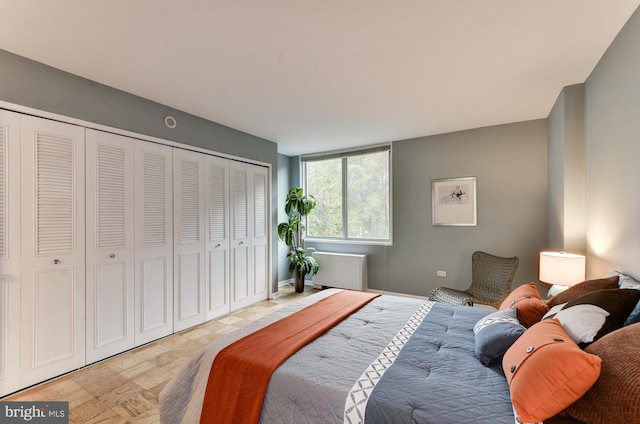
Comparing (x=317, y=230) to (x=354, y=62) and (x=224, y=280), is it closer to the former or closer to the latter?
(x=224, y=280)

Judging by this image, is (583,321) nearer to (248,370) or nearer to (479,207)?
(248,370)

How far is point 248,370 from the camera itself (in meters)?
1.48

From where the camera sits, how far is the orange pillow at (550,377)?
99 centimetres

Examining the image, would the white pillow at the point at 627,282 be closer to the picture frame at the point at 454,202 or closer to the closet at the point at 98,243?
the picture frame at the point at 454,202

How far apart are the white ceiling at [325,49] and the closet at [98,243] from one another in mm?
700

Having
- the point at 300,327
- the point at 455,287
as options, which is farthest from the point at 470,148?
the point at 300,327

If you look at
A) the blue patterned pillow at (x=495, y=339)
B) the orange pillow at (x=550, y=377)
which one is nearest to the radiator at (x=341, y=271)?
the blue patterned pillow at (x=495, y=339)

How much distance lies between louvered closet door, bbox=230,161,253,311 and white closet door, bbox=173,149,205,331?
1.63 feet

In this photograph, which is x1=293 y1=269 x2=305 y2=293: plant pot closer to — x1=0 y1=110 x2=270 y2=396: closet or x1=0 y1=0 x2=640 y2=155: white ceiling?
x1=0 y1=110 x2=270 y2=396: closet

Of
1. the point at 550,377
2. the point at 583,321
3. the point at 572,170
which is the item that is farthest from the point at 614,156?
the point at 550,377

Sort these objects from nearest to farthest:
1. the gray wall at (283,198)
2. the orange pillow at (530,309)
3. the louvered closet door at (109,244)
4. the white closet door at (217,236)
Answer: the orange pillow at (530,309), the louvered closet door at (109,244), the white closet door at (217,236), the gray wall at (283,198)

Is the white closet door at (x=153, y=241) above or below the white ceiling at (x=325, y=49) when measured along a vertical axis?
below

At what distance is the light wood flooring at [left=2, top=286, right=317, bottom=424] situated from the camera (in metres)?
1.98

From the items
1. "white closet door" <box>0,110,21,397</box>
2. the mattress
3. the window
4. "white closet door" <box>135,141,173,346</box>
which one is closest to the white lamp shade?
the mattress
